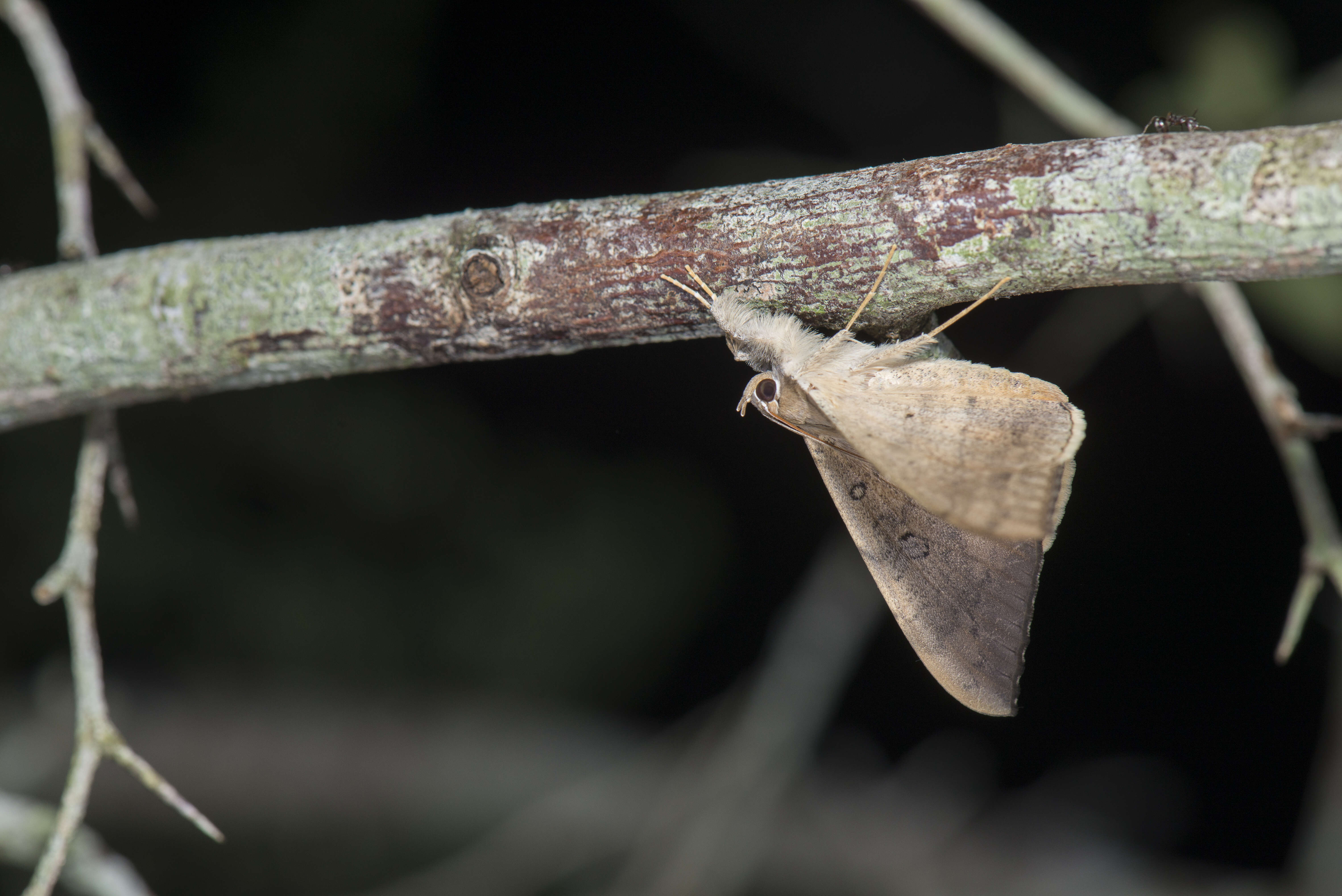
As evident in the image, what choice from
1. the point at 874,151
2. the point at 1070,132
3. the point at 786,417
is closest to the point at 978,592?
the point at 786,417

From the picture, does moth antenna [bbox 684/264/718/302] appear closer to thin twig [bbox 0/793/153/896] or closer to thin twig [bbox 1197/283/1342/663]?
thin twig [bbox 1197/283/1342/663]

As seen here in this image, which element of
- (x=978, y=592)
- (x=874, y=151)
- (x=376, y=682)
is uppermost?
(x=874, y=151)

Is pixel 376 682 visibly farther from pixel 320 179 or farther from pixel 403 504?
pixel 320 179

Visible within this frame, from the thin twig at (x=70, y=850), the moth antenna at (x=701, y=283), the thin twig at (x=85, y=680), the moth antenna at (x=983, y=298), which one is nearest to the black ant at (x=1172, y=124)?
the moth antenna at (x=983, y=298)

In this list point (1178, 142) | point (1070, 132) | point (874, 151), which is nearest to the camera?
point (1178, 142)

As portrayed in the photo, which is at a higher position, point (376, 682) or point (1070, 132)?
point (1070, 132)

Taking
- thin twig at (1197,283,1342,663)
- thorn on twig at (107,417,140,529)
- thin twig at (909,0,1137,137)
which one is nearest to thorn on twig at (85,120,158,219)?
thorn on twig at (107,417,140,529)

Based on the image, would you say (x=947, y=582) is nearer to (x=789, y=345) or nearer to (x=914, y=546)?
(x=914, y=546)

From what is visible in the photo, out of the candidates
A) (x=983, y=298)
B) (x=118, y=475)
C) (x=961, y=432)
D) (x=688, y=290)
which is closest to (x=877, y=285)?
(x=983, y=298)
